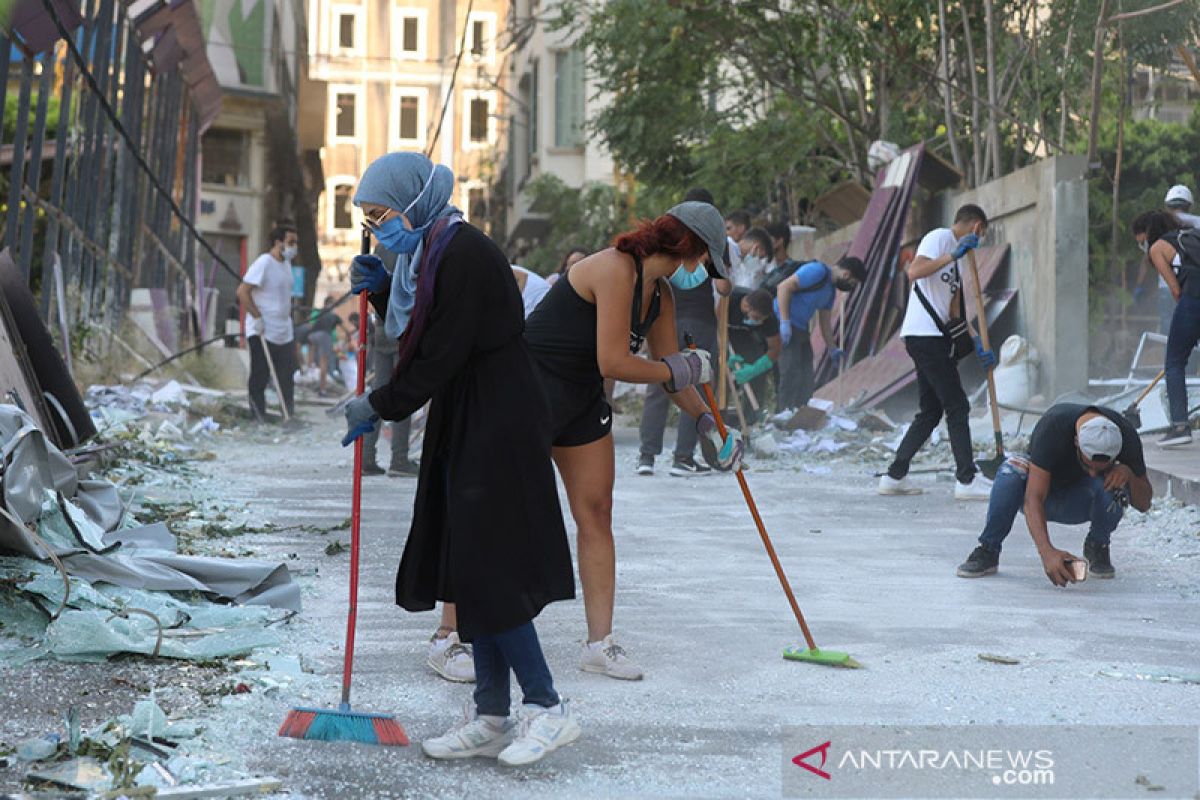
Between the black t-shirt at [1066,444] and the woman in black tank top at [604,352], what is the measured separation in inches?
83.1

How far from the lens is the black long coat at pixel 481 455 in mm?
4332

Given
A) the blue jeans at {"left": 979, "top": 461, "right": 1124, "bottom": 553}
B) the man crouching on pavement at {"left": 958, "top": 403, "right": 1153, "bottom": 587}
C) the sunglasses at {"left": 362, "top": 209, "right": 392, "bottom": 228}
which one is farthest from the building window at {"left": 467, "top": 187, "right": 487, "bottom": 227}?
the sunglasses at {"left": 362, "top": 209, "right": 392, "bottom": 228}

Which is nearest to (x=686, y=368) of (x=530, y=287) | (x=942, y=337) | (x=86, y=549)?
(x=86, y=549)

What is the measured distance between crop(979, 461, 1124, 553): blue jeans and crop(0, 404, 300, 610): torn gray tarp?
9.79 feet

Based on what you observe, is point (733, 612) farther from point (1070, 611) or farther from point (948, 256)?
point (948, 256)

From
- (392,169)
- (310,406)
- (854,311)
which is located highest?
(392,169)

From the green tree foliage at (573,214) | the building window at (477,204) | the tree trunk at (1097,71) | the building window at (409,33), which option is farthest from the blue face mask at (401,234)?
the building window at (409,33)

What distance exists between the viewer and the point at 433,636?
18.6 ft

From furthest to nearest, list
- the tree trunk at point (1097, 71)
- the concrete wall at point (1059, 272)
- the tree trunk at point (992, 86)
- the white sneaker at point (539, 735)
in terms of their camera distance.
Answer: the tree trunk at point (992, 86) < the concrete wall at point (1059, 272) < the tree trunk at point (1097, 71) < the white sneaker at point (539, 735)

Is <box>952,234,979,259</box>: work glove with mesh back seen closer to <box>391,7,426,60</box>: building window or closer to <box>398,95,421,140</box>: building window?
<box>398,95,421,140</box>: building window

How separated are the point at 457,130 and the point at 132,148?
47.3 meters

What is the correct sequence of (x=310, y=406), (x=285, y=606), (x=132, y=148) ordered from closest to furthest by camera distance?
(x=285, y=606) → (x=132, y=148) → (x=310, y=406)

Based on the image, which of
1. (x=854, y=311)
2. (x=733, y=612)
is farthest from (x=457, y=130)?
(x=733, y=612)

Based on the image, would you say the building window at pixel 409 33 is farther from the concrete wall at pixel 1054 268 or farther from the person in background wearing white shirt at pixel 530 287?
the person in background wearing white shirt at pixel 530 287
